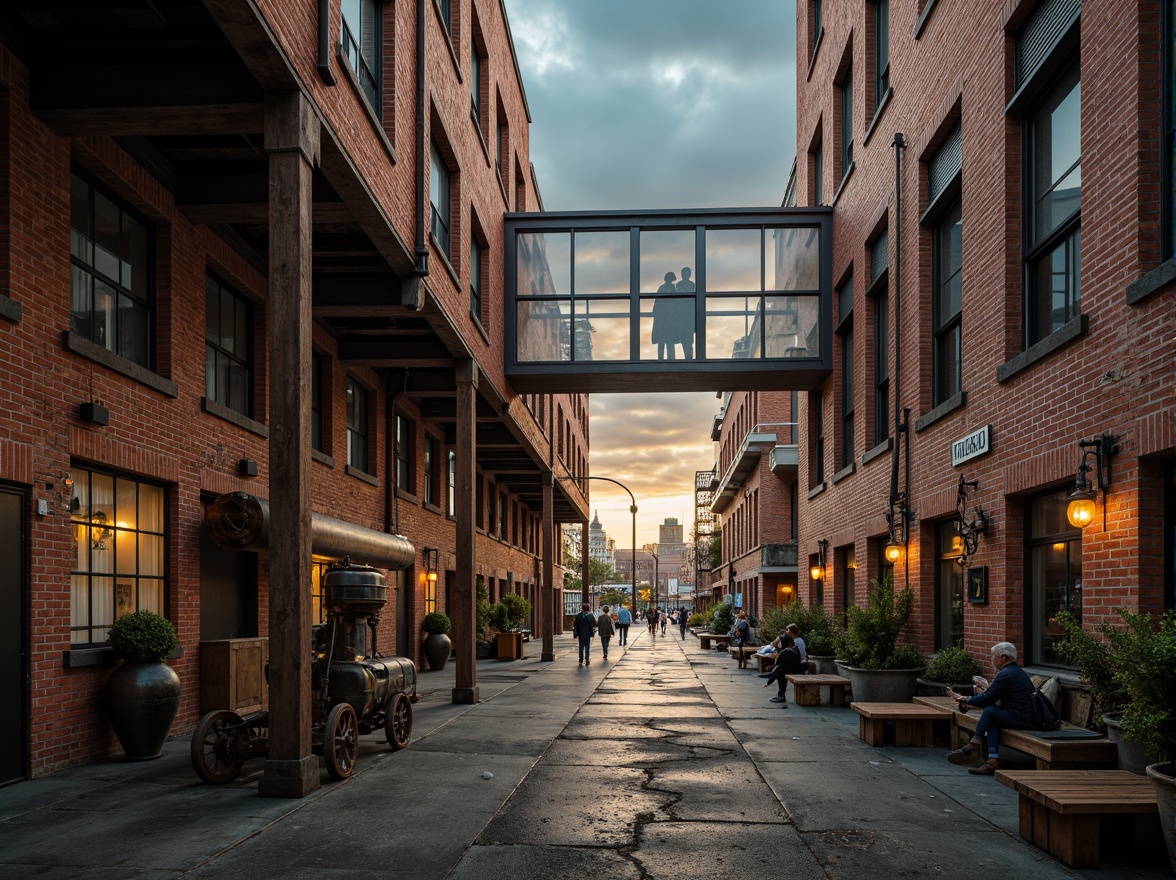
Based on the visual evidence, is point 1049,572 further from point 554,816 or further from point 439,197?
point 439,197

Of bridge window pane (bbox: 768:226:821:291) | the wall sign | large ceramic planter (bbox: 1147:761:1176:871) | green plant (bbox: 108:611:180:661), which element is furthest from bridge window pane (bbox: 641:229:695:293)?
large ceramic planter (bbox: 1147:761:1176:871)

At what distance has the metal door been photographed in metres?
8.80

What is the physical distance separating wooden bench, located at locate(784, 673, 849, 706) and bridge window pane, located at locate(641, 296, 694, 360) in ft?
26.6

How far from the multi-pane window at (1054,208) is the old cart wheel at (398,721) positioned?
7.91 metres

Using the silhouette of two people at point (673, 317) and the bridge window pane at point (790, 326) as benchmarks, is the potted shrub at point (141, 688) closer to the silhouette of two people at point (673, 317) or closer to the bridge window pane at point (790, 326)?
the silhouette of two people at point (673, 317)

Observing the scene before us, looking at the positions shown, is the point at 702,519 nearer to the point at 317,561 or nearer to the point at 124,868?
the point at 317,561

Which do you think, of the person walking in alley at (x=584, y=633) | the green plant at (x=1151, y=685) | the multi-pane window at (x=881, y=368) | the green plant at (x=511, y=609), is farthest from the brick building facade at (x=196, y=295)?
the green plant at (x=511, y=609)

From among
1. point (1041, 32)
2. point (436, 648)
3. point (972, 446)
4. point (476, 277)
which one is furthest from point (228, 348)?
point (436, 648)

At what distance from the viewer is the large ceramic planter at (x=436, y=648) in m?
23.4

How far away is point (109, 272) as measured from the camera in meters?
11.0

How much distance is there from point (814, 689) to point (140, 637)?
35.0 ft

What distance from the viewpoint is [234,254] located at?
13.8m

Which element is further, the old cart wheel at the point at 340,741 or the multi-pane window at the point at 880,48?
the multi-pane window at the point at 880,48

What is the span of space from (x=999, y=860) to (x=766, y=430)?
3051cm
